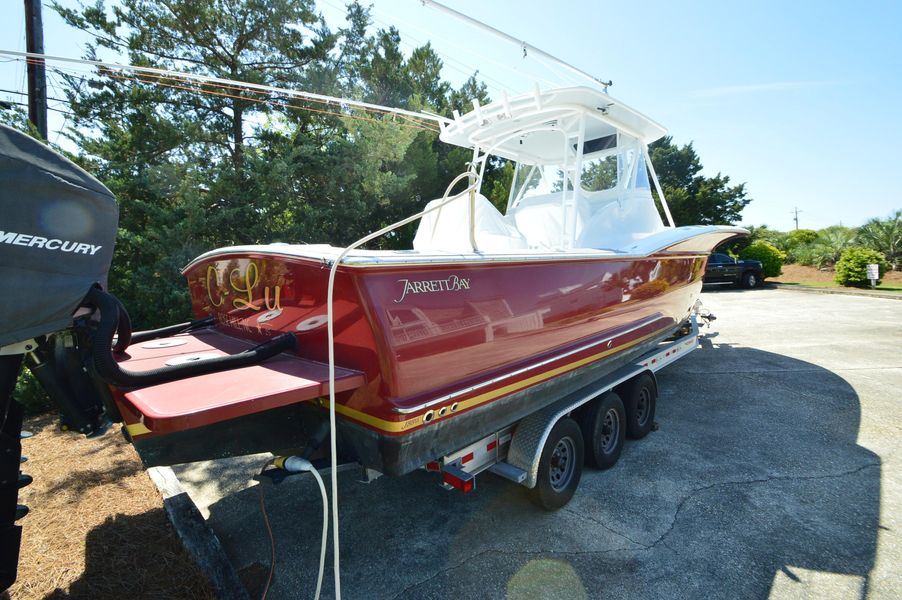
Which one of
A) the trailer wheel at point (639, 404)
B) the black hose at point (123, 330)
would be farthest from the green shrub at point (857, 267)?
the black hose at point (123, 330)

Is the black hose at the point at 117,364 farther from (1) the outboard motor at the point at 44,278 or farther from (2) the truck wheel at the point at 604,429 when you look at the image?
Result: (2) the truck wheel at the point at 604,429

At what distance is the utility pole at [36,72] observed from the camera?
6.58 meters

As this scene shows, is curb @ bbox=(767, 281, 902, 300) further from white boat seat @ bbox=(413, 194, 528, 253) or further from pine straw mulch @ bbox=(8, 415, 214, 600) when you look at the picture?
pine straw mulch @ bbox=(8, 415, 214, 600)

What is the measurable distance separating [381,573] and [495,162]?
43.3 feet

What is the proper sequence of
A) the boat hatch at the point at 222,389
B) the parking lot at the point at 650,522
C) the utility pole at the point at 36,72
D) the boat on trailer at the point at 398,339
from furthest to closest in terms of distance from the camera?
the utility pole at the point at 36,72, the parking lot at the point at 650,522, the boat on trailer at the point at 398,339, the boat hatch at the point at 222,389

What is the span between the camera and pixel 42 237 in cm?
180

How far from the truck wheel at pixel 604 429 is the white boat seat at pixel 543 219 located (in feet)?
5.11

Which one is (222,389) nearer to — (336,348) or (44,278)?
(336,348)

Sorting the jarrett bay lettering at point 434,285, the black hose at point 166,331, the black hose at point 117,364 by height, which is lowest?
the black hose at point 166,331

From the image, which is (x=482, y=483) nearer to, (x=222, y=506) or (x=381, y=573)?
(x=381, y=573)

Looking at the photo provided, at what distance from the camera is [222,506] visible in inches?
131

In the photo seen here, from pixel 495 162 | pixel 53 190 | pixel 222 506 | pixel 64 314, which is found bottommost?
pixel 222 506

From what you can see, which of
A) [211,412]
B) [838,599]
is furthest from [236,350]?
[838,599]

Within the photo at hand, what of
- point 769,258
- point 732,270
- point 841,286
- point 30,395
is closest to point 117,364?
point 30,395
